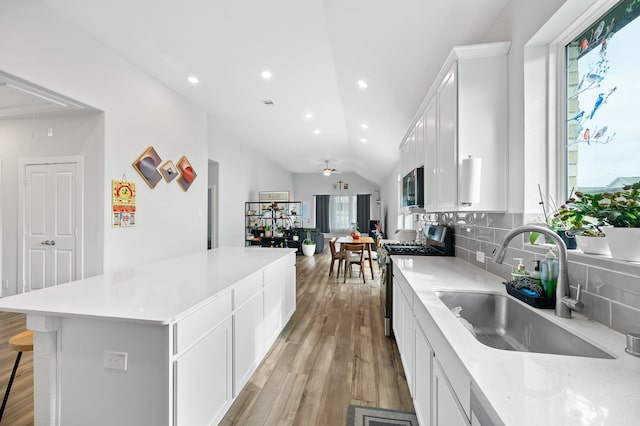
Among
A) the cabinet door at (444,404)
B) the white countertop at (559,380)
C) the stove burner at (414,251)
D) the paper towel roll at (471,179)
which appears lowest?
the cabinet door at (444,404)

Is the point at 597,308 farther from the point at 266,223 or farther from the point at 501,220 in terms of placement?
the point at 266,223

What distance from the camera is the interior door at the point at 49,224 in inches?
142

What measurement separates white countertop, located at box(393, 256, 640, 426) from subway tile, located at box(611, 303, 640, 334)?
3 centimetres

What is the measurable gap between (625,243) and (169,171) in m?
4.82

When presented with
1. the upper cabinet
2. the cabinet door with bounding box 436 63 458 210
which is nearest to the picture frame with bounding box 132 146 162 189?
the cabinet door with bounding box 436 63 458 210

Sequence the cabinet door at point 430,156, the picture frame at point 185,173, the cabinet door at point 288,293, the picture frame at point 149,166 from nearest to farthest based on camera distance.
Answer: the cabinet door at point 430,156
the cabinet door at point 288,293
the picture frame at point 149,166
the picture frame at point 185,173

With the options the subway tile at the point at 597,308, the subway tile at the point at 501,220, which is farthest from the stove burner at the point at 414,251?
the subway tile at the point at 597,308

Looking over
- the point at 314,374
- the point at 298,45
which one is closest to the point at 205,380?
the point at 314,374

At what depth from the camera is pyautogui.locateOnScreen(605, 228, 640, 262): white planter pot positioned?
0.93 metres

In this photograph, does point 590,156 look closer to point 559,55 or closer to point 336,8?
point 559,55

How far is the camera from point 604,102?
1244mm

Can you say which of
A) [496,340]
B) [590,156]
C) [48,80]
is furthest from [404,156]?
[48,80]

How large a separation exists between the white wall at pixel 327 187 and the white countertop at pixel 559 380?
36.8 feet

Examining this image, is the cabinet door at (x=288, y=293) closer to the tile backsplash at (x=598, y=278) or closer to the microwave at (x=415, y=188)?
the microwave at (x=415, y=188)
